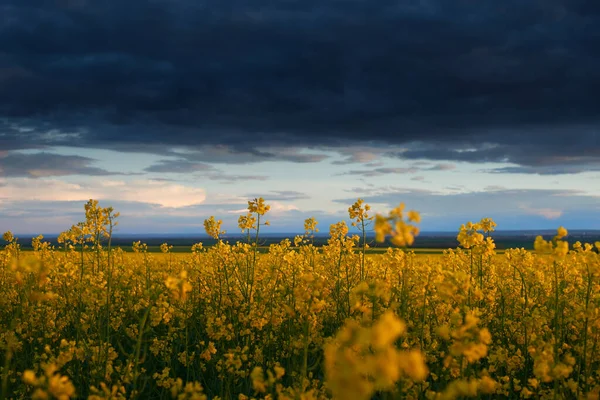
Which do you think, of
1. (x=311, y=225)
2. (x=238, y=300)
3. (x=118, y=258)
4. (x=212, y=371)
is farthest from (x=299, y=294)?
(x=118, y=258)

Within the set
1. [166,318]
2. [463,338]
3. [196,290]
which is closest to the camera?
[463,338]

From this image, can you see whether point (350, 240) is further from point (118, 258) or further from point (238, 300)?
point (118, 258)

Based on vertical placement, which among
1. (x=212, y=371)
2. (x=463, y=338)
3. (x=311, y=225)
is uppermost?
(x=311, y=225)

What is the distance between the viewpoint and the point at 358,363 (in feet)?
5.65

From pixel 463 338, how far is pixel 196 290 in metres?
6.95

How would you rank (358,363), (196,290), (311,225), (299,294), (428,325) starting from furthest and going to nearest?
1. (311,225)
2. (196,290)
3. (428,325)
4. (299,294)
5. (358,363)

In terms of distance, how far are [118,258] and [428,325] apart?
1028cm

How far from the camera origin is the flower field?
10.9 feet

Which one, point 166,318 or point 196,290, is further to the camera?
point 196,290

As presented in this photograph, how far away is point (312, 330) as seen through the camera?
6152 millimetres

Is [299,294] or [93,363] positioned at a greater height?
[299,294]

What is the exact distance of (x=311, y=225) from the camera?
1107 centimetres

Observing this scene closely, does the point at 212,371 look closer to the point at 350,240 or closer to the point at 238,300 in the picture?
the point at 238,300

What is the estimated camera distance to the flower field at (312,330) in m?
3.33
